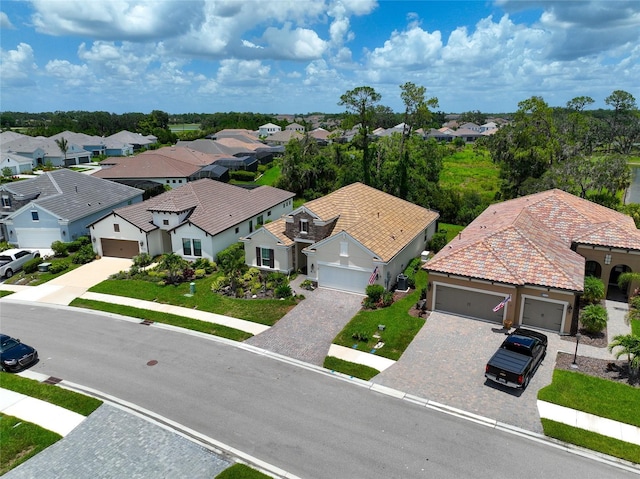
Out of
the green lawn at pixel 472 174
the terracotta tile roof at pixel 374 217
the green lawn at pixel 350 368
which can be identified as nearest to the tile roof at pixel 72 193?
the terracotta tile roof at pixel 374 217

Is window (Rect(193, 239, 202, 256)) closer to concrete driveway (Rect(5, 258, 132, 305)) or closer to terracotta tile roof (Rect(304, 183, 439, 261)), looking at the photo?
concrete driveway (Rect(5, 258, 132, 305))

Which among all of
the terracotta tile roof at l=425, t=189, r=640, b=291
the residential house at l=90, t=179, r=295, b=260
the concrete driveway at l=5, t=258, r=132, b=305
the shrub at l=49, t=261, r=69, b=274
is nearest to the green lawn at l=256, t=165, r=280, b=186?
the residential house at l=90, t=179, r=295, b=260

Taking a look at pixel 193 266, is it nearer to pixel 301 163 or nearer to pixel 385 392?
pixel 385 392

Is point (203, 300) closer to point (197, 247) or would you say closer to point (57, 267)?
point (197, 247)

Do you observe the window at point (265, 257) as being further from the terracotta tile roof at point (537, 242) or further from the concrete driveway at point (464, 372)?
the concrete driveway at point (464, 372)

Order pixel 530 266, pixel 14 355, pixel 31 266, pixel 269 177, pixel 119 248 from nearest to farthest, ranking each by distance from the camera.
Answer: pixel 14 355 → pixel 530 266 → pixel 31 266 → pixel 119 248 → pixel 269 177

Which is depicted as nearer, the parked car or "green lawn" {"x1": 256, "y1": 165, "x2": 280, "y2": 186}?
the parked car

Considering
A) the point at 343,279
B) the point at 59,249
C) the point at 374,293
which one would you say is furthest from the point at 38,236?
the point at 374,293
